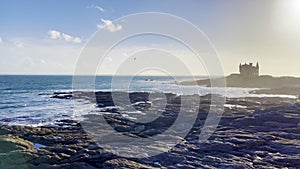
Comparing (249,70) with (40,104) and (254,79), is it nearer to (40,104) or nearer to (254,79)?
(254,79)

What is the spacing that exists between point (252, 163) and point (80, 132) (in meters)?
13.1

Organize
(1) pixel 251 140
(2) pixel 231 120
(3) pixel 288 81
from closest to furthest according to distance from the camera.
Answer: (1) pixel 251 140, (2) pixel 231 120, (3) pixel 288 81

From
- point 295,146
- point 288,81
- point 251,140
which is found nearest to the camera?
point 295,146

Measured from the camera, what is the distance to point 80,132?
890 inches

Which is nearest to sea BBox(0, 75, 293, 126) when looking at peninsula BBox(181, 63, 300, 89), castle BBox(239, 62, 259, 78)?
peninsula BBox(181, 63, 300, 89)

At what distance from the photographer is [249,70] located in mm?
123250

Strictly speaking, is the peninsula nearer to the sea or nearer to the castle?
the castle

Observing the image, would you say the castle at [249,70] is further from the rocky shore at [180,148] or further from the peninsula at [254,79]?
the rocky shore at [180,148]

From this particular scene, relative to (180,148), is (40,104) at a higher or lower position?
higher

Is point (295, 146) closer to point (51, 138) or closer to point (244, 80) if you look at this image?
point (51, 138)

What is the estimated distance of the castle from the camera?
397ft

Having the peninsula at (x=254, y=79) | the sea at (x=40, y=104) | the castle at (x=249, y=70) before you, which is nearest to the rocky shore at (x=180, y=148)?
the sea at (x=40, y=104)

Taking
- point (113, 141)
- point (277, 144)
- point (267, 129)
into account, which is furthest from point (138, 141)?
point (267, 129)

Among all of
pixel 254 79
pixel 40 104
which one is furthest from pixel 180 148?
pixel 254 79
